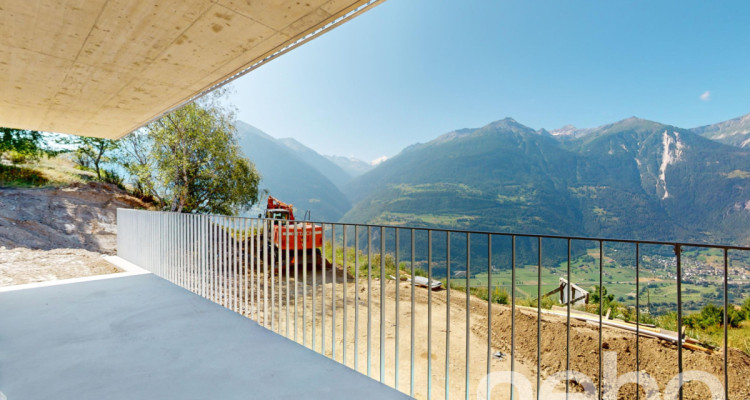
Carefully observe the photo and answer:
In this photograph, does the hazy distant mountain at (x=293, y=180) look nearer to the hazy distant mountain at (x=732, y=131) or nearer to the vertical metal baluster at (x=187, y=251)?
the vertical metal baluster at (x=187, y=251)

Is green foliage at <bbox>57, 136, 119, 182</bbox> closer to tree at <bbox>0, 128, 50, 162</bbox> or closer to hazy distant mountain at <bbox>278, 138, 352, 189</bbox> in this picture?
tree at <bbox>0, 128, 50, 162</bbox>

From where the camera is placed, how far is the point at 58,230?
827 cm

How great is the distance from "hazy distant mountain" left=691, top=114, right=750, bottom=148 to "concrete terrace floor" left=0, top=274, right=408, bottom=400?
295 feet

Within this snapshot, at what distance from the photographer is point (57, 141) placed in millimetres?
11508

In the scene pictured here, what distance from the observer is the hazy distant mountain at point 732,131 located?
6241cm

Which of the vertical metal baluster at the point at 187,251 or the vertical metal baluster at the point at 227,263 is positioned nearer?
the vertical metal baluster at the point at 227,263

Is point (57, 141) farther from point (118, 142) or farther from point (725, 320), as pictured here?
point (725, 320)

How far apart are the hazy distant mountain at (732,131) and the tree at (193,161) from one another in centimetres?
8809

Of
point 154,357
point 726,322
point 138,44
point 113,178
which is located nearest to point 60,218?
point 113,178

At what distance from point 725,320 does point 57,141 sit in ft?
54.2

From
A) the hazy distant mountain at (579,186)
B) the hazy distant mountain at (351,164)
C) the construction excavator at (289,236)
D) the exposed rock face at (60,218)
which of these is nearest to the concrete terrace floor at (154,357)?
the construction excavator at (289,236)

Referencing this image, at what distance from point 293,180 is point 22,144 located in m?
69.4

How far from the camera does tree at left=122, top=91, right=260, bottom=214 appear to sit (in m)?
9.84

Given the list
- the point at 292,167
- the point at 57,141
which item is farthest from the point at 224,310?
the point at 292,167
